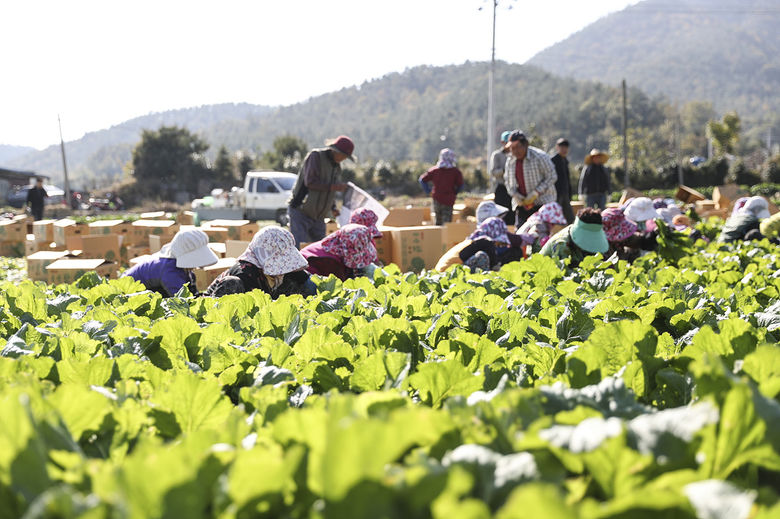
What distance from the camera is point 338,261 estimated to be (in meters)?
5.43

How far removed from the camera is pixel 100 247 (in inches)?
357

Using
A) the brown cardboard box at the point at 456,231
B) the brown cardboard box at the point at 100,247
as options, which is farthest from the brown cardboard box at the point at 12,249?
the brown cardboard box at the point at 456,231

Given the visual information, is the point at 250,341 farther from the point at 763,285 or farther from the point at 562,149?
the point at 562,149

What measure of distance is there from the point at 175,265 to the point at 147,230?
5837 millimetres

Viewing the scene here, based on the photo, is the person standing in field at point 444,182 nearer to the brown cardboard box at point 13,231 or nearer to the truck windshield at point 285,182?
the brown cardboard box at point 13,231

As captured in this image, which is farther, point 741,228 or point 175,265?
point 741,228

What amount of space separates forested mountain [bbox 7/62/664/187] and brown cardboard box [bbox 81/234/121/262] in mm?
78149

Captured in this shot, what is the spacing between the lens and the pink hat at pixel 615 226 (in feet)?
20.6

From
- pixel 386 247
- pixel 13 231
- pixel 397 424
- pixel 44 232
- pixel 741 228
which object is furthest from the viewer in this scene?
pixel 13 231

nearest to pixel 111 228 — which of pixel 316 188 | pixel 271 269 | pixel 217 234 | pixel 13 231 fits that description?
pixel 217 234

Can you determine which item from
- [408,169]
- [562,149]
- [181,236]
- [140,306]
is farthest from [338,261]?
[408,169]

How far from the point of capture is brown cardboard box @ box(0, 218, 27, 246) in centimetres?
1334

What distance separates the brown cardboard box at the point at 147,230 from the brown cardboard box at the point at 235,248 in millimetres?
2930

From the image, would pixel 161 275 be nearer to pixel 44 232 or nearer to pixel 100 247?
pixel 100 247
